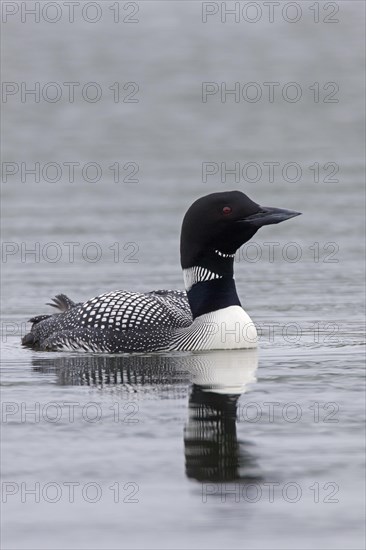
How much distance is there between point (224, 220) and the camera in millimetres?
9586

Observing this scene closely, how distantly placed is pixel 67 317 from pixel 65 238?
3.90m

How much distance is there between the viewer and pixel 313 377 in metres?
8.77

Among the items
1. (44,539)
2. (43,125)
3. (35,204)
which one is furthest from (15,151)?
(44,539)

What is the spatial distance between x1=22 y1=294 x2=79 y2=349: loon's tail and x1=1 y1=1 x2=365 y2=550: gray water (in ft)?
0.80

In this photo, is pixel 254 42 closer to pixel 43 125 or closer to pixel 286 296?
pixel 43 125

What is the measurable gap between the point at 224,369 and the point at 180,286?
320cm

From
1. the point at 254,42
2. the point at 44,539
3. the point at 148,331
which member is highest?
the point at 254,42

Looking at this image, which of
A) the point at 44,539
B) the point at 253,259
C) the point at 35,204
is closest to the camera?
Answer: the point at 44,539
